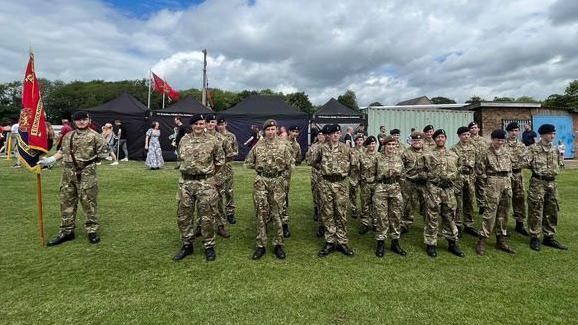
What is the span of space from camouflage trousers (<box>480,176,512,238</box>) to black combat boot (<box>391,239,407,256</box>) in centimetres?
126

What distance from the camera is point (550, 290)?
403 centimetres

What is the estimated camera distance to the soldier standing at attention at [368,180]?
5.69 m

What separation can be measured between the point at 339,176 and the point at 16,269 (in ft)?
14.4

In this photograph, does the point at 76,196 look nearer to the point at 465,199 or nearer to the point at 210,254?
the point at 210,254

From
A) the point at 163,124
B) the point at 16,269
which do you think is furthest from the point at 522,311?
the point at 163,124

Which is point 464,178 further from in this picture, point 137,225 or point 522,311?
point 137,225

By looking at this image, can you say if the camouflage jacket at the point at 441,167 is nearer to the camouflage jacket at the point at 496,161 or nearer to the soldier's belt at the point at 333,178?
the camouflage jacket at the point at 496,161

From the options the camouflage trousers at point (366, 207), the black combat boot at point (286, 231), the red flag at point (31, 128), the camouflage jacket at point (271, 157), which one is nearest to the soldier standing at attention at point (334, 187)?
the camouflage jacket at point (271, 157)

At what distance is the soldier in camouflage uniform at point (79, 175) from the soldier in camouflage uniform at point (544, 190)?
6.90 m

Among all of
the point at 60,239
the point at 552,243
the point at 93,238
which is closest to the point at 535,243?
the point at 552,243

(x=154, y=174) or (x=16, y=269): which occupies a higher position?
(x=154, y=174)

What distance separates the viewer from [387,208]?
17.0ft

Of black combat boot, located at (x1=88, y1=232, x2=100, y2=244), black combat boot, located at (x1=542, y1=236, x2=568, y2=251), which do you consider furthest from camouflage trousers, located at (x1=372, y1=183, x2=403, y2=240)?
black combat boot, located at (x1=88, y1=232, x2=100, y2=244)

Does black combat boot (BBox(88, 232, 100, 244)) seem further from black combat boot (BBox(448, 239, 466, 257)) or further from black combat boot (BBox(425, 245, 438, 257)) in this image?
black combat boot (BBox(448, 239, 466, 257))
